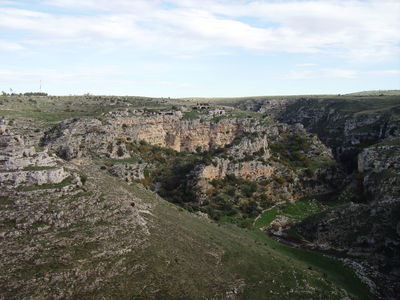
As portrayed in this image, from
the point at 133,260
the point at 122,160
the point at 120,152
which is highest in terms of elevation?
the point at 120,152

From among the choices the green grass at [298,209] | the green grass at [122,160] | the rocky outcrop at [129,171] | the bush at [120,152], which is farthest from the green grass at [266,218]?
the bush at [120,152]

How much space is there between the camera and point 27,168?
111ft

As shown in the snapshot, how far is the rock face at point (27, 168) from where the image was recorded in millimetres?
32594

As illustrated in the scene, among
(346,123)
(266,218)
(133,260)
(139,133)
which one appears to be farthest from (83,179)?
(346,123)

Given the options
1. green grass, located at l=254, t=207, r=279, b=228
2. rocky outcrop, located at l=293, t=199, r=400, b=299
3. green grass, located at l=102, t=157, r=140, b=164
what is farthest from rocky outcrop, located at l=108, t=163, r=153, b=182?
rocky outcrop, located at l=293, t=199, r=400, b=299

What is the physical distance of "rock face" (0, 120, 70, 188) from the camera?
1283 inches

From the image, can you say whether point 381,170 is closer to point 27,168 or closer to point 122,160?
point 122,160

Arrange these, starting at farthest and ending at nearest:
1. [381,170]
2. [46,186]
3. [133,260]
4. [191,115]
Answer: [191,115], [381,170], [46,186], [133,260]

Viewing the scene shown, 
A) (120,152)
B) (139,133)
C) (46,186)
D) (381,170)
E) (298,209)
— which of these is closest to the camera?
(46,186)

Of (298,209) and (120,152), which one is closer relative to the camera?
(298,209)

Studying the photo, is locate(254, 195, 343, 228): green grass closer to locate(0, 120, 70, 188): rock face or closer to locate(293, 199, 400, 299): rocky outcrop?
locate(293, 199, 400, 299): rocky outcrop

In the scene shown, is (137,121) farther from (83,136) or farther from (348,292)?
(348,292)

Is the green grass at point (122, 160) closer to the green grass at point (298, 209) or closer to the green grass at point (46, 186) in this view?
the green grass at point (298, 209)

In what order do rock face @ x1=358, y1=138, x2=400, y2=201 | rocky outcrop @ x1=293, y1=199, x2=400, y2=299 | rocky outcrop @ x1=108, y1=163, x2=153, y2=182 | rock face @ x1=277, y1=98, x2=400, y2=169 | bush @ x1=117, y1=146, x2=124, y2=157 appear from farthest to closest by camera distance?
rock face @ x1=277, y1=98, x2=400, y2=169 < bush @ x1=117, y1=146, x2=124, y2=157 < rocky outcrop @ x1=108, y1=163, x2=153, y2=182 < rock face @ x1=358, y1=138, x2=400, y2=201 < rocky outcrop @ x1=293, y1=199, x2=400, y2=299
